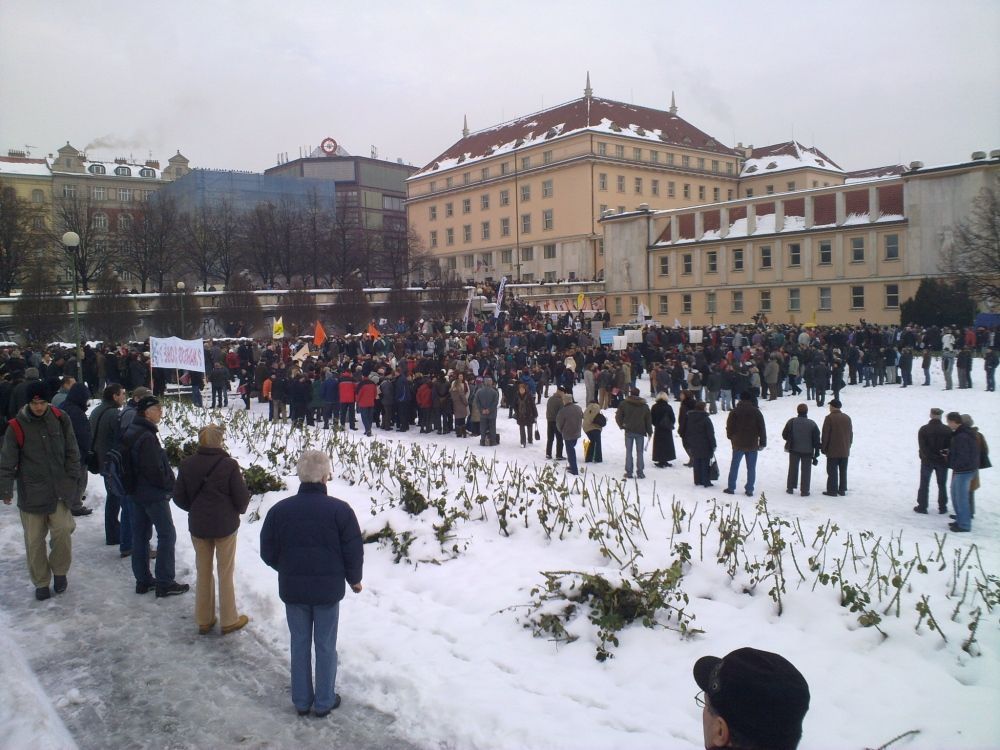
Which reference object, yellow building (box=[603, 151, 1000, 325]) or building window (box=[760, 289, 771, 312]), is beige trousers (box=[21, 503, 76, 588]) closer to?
yellow building (box=[603, 151, 1000, 325])

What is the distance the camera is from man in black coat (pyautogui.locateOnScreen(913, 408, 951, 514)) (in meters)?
12.3

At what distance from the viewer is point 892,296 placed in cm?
4906

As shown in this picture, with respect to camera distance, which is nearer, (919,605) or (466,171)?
(919,605)

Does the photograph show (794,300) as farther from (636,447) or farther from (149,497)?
(149,497)

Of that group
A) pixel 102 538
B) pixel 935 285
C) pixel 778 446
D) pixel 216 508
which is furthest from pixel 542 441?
pixel 935 285

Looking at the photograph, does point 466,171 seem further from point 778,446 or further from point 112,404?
point 112,404

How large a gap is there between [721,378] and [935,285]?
25.4 metres

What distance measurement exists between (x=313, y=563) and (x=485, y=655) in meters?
1.99

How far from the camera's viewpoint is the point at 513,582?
25.4 ft

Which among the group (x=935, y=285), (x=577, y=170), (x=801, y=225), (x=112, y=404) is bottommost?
(x=112, y=404)

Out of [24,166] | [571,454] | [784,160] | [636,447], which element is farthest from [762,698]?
[24,166]

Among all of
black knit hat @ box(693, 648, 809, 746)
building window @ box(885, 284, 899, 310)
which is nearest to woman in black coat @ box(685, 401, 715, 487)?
black knit hat @ box(693, 648, 809, 746)

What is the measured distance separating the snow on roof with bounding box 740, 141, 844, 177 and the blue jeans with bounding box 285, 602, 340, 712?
9384 centimetres

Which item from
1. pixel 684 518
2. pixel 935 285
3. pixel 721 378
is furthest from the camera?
pixel 935 285
